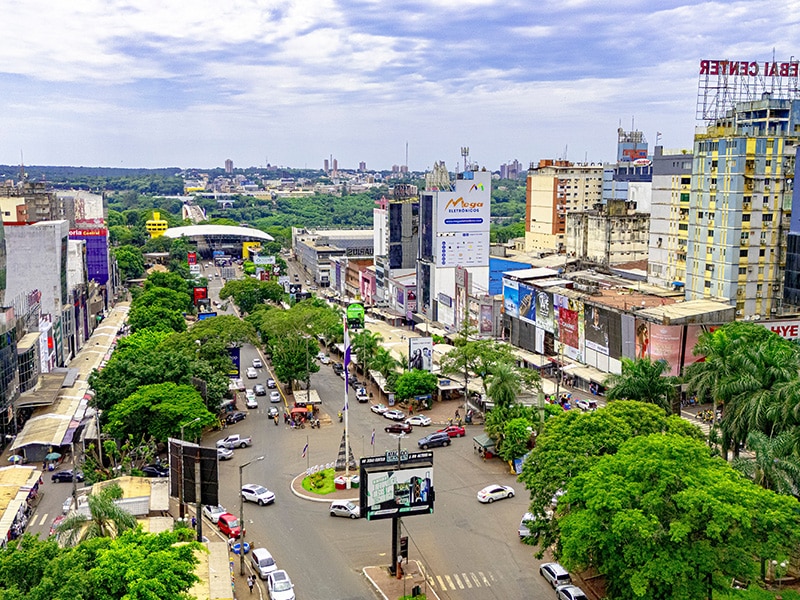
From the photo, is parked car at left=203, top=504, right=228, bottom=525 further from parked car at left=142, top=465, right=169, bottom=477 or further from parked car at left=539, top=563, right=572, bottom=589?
parked car at left=539, top=563, right=572, bottom=589

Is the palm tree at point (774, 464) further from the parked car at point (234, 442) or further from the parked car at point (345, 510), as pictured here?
the parked car at point (234, 442)

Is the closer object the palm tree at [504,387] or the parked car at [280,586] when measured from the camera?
the parked car at [280,586]

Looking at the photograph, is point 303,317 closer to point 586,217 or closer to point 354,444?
point 354,444

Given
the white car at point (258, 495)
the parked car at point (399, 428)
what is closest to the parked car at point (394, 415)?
the parked car at point (399, 428)

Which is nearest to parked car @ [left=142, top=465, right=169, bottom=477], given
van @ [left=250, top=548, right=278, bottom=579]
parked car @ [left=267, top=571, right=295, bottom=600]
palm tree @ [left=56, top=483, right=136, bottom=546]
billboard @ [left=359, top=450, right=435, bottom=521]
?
van @ [left=250, top=548, right=278, bottom=579]

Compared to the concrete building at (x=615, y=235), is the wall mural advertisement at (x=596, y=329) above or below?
below

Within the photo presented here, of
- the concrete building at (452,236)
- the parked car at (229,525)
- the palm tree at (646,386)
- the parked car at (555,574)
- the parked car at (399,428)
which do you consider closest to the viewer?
the parked car at (555,574)

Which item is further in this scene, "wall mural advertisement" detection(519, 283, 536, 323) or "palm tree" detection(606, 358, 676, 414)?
"wall mural advertisement" detection(519, 283, 536, 323)

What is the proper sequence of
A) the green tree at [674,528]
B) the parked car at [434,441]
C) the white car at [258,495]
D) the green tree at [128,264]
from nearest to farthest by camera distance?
the green tree at [674,528], the white car at [258,495], the parked car at [434,441], the green tree at [128,264]
